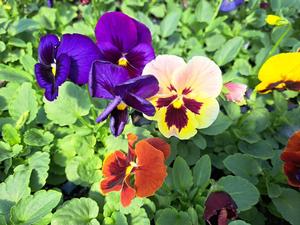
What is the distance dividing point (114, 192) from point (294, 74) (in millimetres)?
702

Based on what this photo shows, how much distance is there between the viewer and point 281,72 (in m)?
1.29

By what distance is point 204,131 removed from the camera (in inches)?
57.4

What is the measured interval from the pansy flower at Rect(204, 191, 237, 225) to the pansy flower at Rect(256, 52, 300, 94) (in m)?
0.46

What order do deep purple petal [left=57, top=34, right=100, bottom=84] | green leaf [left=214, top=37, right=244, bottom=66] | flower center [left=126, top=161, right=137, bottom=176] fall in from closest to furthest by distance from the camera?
deep purple petal [left=57, top=34, right=100, bottom=84] < flower center [left=126, top=161, right=137, bottom=176] < green leaf [left=214, top=37, right=244, bottom=66]

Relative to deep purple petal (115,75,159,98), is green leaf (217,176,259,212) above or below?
below

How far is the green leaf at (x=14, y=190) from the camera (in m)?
1.23

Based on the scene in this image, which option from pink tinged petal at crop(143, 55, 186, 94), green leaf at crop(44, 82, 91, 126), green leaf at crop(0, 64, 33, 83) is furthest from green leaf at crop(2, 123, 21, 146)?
pink tinged petal at crop(143, 55, 186, 94)

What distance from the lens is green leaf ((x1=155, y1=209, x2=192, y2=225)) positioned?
3.99 ft

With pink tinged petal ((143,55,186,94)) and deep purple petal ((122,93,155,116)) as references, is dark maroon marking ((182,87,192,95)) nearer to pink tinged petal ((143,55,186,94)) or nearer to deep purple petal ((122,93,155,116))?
pink tinged petal ((143,55,186,94))

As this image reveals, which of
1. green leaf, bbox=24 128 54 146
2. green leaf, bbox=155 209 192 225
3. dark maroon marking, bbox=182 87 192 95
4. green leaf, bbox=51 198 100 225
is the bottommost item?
green leaf, bbox=155 209 192 225

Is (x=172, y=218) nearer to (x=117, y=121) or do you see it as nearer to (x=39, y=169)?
(x=117, y=121)

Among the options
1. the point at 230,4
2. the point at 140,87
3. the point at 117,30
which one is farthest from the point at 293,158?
the point at 230,4

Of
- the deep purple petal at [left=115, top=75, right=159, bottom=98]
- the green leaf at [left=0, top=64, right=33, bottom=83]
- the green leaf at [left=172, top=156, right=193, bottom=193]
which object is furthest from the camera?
the green leaf at [left=0, top=64, right=33, bottom=83]

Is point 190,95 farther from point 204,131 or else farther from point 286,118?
point 286,118
